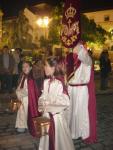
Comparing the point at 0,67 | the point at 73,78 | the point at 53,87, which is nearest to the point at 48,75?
the point at 53,87

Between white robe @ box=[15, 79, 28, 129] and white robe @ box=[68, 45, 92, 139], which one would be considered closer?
white robe @ box=[68, 45, 92, 139]

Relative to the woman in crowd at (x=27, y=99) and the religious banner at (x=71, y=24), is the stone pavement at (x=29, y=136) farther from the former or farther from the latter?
the religious banner at (x=71, y=24)

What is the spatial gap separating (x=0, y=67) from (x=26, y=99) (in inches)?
→ 221

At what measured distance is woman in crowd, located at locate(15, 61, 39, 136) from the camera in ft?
23.5

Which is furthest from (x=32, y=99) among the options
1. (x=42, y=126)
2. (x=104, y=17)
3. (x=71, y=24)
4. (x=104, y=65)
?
(x=104, y=17)

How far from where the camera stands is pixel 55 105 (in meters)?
5.12

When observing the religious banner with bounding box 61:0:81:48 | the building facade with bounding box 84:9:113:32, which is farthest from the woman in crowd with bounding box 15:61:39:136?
the building facade with bounding box 84:9:113:32

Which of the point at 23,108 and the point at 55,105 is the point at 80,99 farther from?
the point at 55,105

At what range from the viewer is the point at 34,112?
7.21 meters

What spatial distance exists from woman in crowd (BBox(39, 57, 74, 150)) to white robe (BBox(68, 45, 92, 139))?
5.04 ft

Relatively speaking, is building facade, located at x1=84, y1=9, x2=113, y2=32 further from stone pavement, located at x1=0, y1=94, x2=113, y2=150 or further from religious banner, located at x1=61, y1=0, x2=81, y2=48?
religious banner, located at x1=61, y1=0, x2=81, y2=48

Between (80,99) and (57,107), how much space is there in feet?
6.17

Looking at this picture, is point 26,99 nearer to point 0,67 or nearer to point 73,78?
point 73,78

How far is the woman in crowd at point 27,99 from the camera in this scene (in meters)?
7.16
